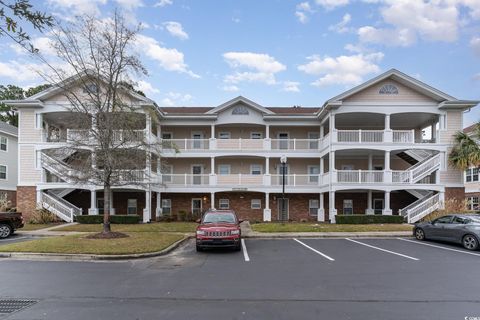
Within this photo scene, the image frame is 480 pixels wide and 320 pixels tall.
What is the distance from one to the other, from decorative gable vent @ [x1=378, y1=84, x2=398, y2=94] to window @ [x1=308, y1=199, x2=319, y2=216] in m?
9.88

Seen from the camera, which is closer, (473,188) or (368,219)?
(368,219)

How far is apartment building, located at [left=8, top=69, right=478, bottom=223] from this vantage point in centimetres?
2348

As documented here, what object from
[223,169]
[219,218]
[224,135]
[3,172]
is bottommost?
[219,218]

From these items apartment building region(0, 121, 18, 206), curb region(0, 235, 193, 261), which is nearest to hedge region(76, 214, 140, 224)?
curb region(0, 235, 193, 261)

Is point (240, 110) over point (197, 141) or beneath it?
over

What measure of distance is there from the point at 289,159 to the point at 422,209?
1040 centimetres

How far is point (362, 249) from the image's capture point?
13023 mm

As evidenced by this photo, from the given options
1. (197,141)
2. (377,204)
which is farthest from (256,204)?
(377,204)

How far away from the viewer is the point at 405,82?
23.9m

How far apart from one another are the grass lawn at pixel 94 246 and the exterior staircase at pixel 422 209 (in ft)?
55.4

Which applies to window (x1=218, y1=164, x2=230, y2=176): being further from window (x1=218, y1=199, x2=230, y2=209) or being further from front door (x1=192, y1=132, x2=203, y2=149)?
front door (x1=192, y1=132, x2=203, y2=149)

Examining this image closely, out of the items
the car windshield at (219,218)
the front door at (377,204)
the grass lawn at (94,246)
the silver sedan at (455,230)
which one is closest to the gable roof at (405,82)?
the front door at (377,204)

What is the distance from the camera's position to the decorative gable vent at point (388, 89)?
79.2 feet

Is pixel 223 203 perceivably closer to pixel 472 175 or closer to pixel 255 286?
pixel 255 286
